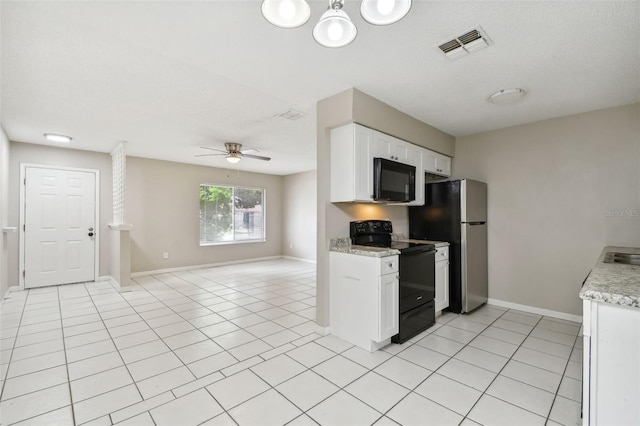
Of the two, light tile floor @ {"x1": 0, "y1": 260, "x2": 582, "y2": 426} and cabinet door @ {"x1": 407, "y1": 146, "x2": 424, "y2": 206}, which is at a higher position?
cabinet door @ {"x1": 407, "y1": 146, "x2": 424, "y2": 206}

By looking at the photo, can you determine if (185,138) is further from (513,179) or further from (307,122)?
(513,179)

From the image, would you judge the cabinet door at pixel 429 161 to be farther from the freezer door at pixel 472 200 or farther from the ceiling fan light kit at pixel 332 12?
the ceiling fan light kit at pixel 332 12

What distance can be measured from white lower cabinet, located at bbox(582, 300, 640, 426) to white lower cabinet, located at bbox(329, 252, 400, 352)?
144cm

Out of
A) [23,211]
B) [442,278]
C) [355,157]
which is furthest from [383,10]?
[23,211]

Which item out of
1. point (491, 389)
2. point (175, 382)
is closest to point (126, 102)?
point (175, 382)

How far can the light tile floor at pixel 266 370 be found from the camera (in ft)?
5.87

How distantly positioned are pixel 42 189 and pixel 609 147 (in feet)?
26.5

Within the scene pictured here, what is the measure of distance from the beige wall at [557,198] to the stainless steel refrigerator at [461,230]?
28 centimetres

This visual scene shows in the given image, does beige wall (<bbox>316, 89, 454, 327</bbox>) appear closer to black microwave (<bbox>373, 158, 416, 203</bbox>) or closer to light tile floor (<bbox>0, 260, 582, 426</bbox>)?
black microwave (<bbox>373, 158, 416, 203</bbox>)

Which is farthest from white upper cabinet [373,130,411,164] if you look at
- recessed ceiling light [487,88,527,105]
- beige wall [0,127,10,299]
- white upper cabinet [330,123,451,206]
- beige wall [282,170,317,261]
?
beige wall [0,127,10,299]

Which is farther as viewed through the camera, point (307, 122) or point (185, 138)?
point (185, 138)

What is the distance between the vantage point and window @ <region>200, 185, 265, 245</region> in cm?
686

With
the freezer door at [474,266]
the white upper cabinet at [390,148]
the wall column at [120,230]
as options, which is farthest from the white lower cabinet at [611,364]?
the wall column at [120,230]

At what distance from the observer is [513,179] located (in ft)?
12.5
